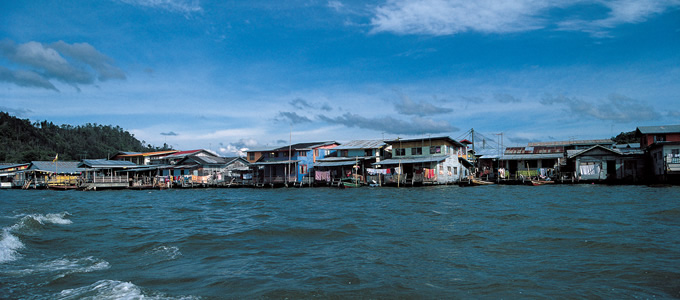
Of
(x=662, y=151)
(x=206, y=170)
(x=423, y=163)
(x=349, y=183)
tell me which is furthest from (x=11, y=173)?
(x=662, y=151)

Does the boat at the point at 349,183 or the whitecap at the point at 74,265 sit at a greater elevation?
the boat at the point at 349,183

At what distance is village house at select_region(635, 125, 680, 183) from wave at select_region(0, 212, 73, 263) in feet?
121

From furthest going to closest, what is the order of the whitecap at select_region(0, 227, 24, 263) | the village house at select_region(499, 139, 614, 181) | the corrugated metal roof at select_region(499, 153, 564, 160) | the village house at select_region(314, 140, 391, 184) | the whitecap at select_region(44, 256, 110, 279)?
the village house at select_region(314, 140, 391, 184) → the corrugated metal roof at select_region(499, 153, 564, 160) → the village house at select_region(499, 139, 614, 181) → the whitecap at select_region(0, 227, 24, 263) → the whitecap at select_region(44, 256, 110, 279)

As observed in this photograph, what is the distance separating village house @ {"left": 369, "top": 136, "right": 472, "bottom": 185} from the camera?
36625 millimetres

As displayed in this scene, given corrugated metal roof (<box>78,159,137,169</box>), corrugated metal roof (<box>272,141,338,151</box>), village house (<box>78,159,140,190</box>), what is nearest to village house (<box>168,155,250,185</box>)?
village house (<box>78,159,140,190</box>)

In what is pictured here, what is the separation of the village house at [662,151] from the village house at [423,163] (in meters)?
15.1

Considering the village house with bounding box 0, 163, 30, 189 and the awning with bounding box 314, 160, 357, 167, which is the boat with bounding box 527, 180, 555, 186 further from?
the village house with bounding box 0, 163, 30, 189

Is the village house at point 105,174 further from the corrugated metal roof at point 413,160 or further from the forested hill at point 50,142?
the corrugated metal roof at point 413,160

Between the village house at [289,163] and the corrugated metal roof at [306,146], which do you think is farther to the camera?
the corrugated metal roof at [306,146]

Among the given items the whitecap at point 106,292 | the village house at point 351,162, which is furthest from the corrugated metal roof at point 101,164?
the whitecap at point 106,292

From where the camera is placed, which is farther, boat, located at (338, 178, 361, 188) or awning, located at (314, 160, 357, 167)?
awning, located at (314, 160, 357, 167)

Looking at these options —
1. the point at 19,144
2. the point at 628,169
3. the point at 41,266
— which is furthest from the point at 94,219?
the point at 19,144

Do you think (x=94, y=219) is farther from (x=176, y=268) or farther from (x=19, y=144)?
(x=19, y=144)

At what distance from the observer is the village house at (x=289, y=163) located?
42.7 meters
